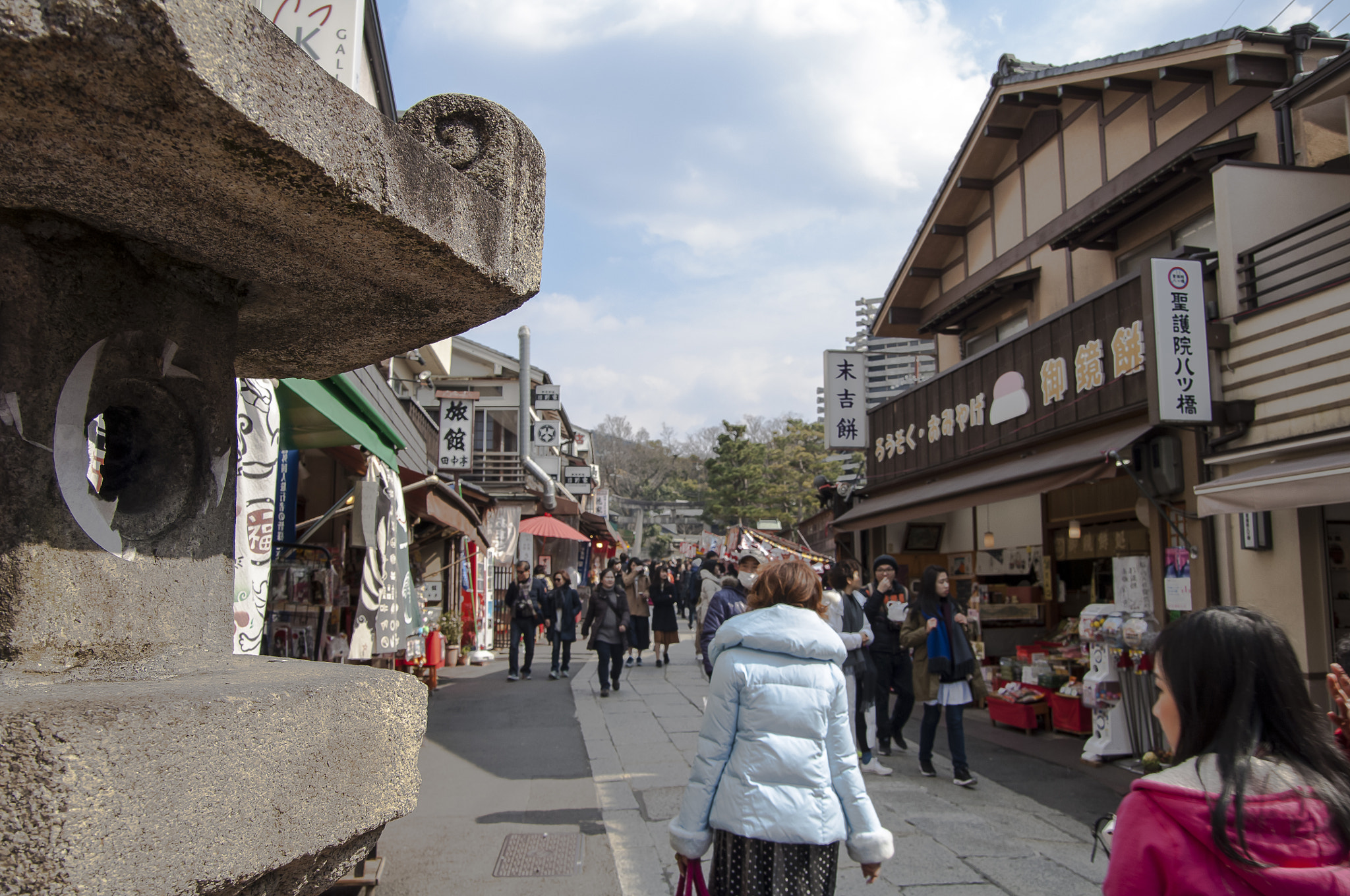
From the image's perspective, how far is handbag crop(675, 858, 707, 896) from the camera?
301cm

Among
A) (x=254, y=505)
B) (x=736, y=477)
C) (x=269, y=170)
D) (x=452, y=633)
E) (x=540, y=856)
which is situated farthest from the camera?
(x=736, y=477)

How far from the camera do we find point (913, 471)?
13500 millimetres

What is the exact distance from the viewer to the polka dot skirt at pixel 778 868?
9.68 feet

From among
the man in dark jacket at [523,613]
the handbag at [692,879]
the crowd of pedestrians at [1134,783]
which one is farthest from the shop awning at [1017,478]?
the handbag at [692,879]

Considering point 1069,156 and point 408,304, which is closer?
point 408,304

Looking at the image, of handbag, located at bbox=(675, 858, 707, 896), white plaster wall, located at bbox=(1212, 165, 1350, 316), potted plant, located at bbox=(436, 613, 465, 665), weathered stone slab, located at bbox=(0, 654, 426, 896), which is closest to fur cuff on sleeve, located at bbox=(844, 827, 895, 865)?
handbag, located at bbox=(675, 858, 707, 896)

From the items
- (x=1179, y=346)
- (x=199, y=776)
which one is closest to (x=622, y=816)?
(x=199, y=776)

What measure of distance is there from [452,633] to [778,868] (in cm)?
1224

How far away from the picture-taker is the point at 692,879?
306 cm

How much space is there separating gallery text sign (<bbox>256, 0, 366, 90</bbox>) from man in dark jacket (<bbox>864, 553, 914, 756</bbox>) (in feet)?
21.7

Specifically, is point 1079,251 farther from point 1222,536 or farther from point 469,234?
point 469,234

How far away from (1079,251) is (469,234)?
1112 centimetres

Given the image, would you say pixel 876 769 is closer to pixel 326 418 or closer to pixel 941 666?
pixel 941 666

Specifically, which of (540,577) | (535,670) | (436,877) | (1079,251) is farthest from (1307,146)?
(535,670)
